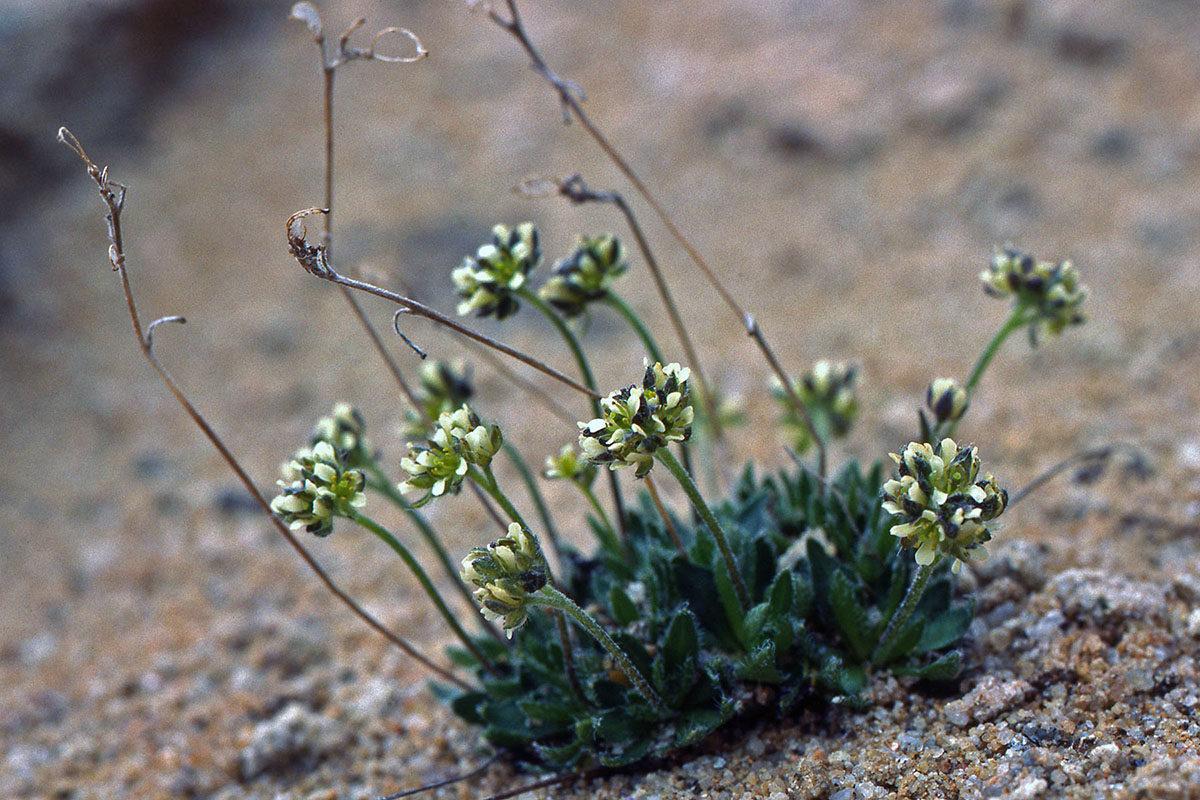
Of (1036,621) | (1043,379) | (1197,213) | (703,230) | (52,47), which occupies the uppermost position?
(52,47)

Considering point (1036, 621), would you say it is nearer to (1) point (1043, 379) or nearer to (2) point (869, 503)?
(2) point (869, 503)

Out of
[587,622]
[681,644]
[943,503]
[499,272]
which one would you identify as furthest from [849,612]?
[499,272]

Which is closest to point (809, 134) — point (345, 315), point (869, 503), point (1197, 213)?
point (1197, 213)

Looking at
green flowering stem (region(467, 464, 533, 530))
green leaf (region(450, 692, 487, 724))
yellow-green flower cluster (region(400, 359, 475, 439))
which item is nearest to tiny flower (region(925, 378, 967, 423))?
green flowering stem (region(467, 464, 533, 530))

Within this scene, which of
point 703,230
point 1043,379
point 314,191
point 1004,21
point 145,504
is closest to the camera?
point 1043,379

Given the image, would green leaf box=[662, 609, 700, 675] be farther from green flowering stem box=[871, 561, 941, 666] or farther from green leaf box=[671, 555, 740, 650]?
green flowering stem box=[871, 561, 941, 666]

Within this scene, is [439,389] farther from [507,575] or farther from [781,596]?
[781,596]

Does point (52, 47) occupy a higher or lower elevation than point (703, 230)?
higher
